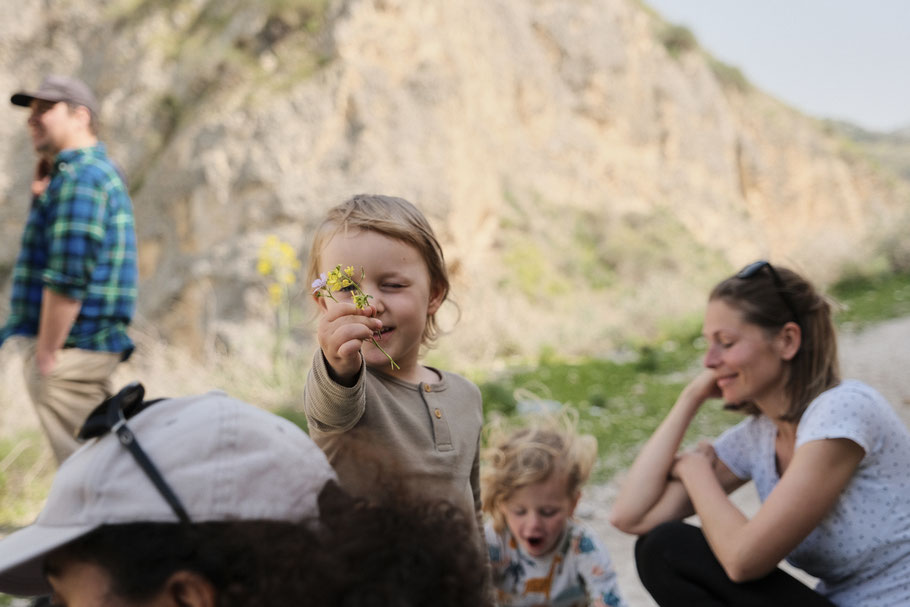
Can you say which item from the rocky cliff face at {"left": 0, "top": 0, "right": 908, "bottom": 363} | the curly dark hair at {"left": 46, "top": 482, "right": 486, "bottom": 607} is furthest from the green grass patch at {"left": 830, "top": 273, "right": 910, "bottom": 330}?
the curly dark hair at {"left": 46, "top": 482, "right": 486, "bottom": 607}

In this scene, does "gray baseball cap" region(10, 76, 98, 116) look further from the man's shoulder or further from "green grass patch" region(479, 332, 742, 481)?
"green grass patch" region(479, 332, 742, 481)

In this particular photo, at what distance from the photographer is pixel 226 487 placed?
96 centimetres

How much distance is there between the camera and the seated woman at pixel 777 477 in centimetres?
207

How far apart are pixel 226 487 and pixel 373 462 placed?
0.21 metres

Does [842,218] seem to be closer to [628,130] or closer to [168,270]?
[628,130]

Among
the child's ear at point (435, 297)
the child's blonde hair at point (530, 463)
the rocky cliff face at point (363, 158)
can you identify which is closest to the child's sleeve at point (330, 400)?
the child's ear at point (435, 297)

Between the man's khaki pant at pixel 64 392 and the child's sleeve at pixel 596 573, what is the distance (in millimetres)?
2051

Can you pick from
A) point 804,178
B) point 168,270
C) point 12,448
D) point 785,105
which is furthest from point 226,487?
point 785,105

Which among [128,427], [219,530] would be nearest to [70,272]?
[128,427]

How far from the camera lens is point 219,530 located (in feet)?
3.12

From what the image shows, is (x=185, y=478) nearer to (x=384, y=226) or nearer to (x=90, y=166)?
(x=384, y=226)

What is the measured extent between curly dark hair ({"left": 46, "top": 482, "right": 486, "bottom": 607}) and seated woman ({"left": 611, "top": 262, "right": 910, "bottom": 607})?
1.42m

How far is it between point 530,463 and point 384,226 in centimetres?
116

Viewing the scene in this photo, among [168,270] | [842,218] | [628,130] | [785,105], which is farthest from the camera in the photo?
[785,105]
